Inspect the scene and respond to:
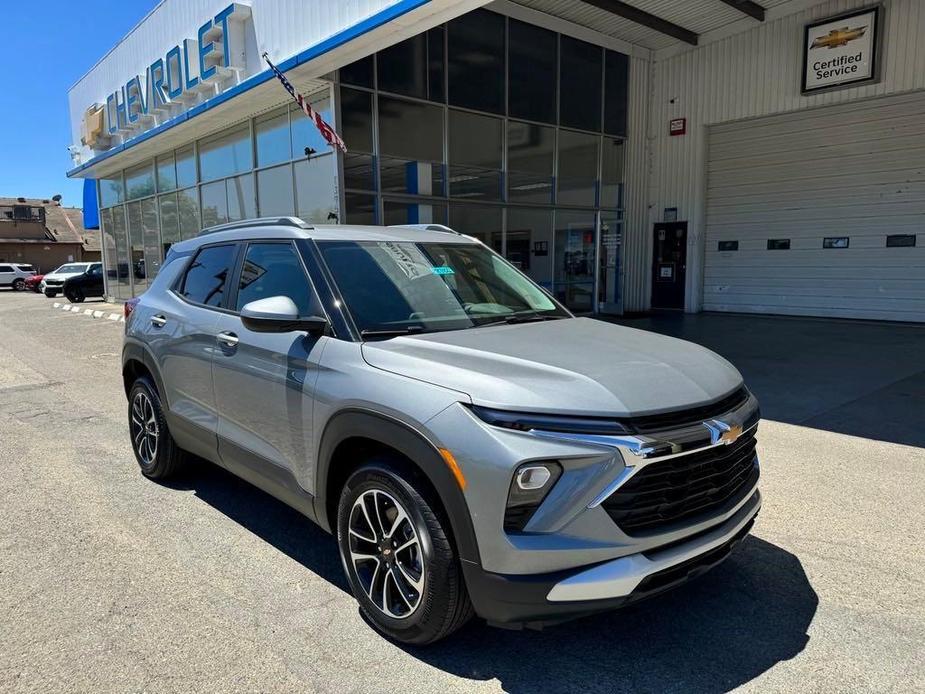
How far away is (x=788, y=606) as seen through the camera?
2990 mm

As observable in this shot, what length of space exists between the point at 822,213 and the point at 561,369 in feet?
49.1

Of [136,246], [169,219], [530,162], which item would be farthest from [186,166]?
[530,162]

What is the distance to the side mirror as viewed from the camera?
9.64 feet

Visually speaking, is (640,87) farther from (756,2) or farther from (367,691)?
(367,691)

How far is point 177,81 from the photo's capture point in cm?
1478

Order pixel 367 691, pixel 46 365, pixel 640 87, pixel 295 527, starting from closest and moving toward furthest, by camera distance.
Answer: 1. pixel 367 691
2. pixel 295 527
3. pixel 46 365
4. pixel 640 87

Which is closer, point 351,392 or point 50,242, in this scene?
point 351,392

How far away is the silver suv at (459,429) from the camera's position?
2.24 meters

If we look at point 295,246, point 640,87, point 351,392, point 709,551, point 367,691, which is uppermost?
point 640,87

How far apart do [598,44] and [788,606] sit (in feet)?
49.2

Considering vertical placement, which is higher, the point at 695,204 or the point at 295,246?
the point at 695,204

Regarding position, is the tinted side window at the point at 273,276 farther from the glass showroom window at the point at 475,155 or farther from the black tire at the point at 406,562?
the glass showroom window at the point at 475,155

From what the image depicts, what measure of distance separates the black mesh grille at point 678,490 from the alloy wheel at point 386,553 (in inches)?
32.6

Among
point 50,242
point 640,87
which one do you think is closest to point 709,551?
point 640,87
